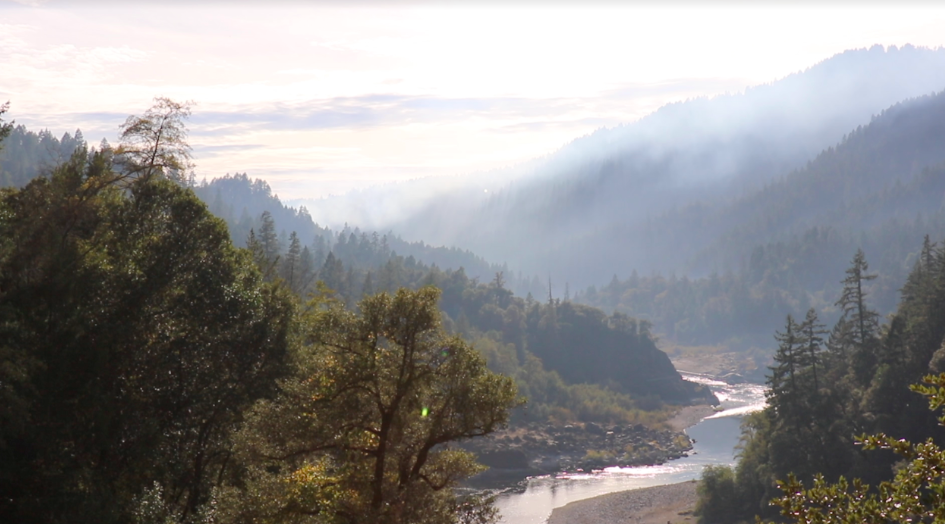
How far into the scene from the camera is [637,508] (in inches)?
2399

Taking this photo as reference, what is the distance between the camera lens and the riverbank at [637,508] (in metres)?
57.3

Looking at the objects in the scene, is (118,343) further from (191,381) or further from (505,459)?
(505,459)

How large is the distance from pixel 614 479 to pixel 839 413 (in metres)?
29.0

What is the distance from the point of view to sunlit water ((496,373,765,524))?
2457 inches

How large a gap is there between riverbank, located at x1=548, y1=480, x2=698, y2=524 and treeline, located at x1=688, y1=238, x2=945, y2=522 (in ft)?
10.9

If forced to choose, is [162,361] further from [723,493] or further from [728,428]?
[728,428]

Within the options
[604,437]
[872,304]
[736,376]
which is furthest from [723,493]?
[872,304]

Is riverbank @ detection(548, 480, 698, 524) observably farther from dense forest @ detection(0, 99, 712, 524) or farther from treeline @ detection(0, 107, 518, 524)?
dense forest @ detection(0, 99, 712, 524)

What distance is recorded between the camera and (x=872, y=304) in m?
181

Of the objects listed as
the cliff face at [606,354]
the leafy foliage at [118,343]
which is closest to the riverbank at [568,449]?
the cliff face at [606,354]

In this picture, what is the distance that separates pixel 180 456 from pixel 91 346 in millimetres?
3420

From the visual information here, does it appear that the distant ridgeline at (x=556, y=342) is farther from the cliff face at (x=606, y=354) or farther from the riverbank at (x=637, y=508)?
the riverbank at (x=637, y=508)

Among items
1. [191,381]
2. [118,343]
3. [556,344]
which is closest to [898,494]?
[191,381]

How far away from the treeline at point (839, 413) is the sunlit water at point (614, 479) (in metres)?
13.5
